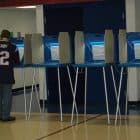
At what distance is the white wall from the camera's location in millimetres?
12453

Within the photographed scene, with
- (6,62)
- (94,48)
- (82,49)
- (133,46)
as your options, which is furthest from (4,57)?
(133,46)

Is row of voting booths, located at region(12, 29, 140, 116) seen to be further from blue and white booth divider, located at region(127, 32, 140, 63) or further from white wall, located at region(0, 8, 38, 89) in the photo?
white wall, located at region(0, 8, 38, 89)

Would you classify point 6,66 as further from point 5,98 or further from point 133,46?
point 133,46

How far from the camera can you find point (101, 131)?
672 cm

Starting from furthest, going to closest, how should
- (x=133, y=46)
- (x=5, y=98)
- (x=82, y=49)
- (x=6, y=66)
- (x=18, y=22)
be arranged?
(x=18, y=22) → (x=5, y=98) → (x=6, y=66) → (x=82, y=49) → (x=133, y=46)

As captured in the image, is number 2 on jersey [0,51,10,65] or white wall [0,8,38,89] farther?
white wall [0,8,38,89]

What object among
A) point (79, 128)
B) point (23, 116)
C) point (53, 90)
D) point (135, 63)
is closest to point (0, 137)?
point (79, 128)

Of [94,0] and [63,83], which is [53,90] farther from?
[94,0]

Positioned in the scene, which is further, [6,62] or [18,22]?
[18,22]

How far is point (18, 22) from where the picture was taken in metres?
13.0

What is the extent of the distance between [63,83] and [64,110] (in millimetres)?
1150

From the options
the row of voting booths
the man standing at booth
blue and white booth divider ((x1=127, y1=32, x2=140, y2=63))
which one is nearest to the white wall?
the row of voting booths

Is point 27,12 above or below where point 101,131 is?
above

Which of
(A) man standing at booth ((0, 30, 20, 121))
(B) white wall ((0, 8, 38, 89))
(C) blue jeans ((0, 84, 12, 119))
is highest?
(B) white wall ((0, 8, 38, 89))
